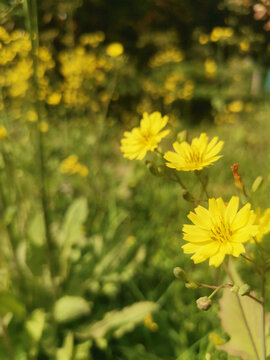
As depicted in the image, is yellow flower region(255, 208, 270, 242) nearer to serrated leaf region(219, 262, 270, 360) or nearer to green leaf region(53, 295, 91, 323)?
serrated leaf region(219, 262, 270, 360)

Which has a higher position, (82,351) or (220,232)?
(220,232)

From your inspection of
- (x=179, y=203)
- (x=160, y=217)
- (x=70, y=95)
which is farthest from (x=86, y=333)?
(x=70, y=95)

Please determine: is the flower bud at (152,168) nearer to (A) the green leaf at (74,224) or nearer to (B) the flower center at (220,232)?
(B) the flower center at (220,232)

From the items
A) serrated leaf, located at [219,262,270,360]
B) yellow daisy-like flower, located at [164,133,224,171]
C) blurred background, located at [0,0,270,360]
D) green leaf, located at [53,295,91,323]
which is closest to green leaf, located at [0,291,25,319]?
blurred background, located at [0,0,270,360]

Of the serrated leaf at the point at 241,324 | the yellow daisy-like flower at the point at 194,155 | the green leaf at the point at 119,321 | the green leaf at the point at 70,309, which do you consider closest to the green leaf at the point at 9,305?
the green leaf at the point at 70,309

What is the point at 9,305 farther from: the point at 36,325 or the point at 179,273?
the point at 179,273

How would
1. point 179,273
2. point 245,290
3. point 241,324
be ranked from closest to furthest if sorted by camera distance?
point 245,290, point 179,273, point 241,324

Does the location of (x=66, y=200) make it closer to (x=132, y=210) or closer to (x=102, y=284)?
(x=132, y=210)

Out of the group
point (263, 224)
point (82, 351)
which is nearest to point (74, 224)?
point (82, 351)
